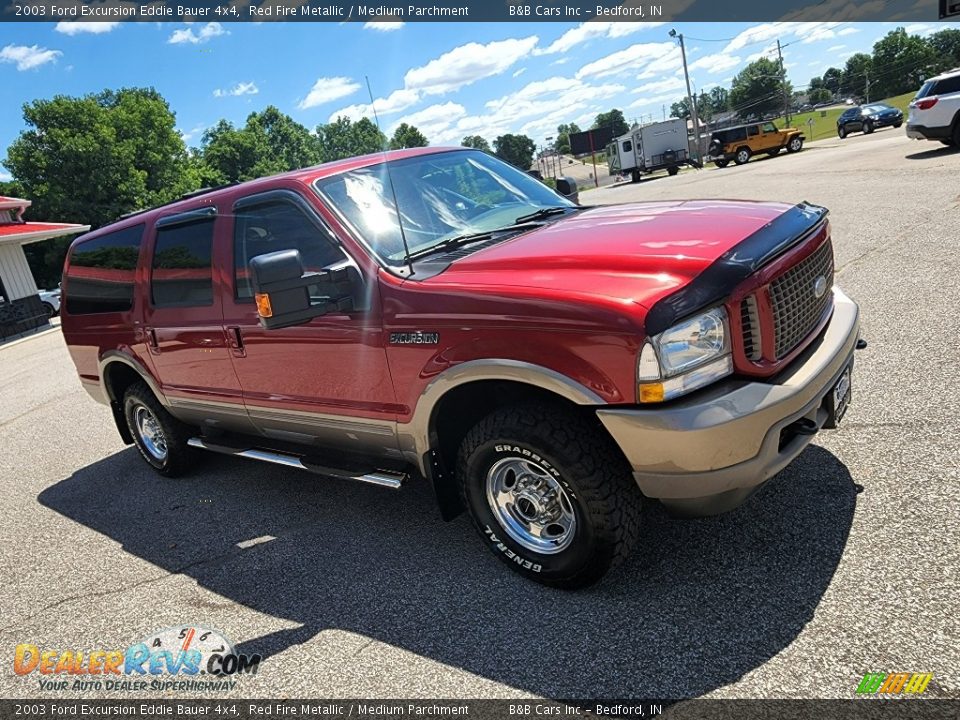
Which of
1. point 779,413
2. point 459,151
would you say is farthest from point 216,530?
point 779,413

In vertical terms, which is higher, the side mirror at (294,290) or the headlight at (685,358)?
the side mirror at (294,290)

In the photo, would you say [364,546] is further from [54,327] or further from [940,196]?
[54,327]

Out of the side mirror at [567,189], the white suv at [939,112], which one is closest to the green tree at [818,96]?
the white suv at [939,112]

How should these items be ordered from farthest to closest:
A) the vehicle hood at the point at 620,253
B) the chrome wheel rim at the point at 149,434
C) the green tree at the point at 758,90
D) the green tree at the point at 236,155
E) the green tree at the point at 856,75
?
the green tree at the point at 758,90, the green tree at the point at 856,75, the green tree at the point at 236,155, the chrome wheel rim at the point at 149,434, the vehicle hood at the point at 620,253

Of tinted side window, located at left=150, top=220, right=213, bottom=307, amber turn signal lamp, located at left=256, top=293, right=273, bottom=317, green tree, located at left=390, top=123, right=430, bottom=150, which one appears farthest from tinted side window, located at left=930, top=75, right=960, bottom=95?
amber turn signal lamp, located at left=256, top=293, right=273, bottom=317

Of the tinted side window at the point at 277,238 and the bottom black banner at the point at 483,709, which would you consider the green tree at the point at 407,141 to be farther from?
the bottom black banner at the point at 483,709

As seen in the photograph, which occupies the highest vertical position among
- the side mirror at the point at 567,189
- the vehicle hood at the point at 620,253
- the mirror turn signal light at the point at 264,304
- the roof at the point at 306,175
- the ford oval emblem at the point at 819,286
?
the roof at the point at 306,175

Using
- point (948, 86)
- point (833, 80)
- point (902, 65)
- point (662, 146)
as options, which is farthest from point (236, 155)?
point (833, 80)

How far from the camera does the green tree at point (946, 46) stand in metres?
103

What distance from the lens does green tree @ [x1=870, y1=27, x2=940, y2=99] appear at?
104375mm

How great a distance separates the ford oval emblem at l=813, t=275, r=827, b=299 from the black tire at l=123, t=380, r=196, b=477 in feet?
14.7

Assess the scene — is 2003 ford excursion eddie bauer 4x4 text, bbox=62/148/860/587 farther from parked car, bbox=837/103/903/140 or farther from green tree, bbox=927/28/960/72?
green tree, bbox=927/28/960/72

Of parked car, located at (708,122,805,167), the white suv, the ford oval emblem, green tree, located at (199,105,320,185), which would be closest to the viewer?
the ford oval emblem

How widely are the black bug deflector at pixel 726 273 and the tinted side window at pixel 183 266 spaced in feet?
9.65
